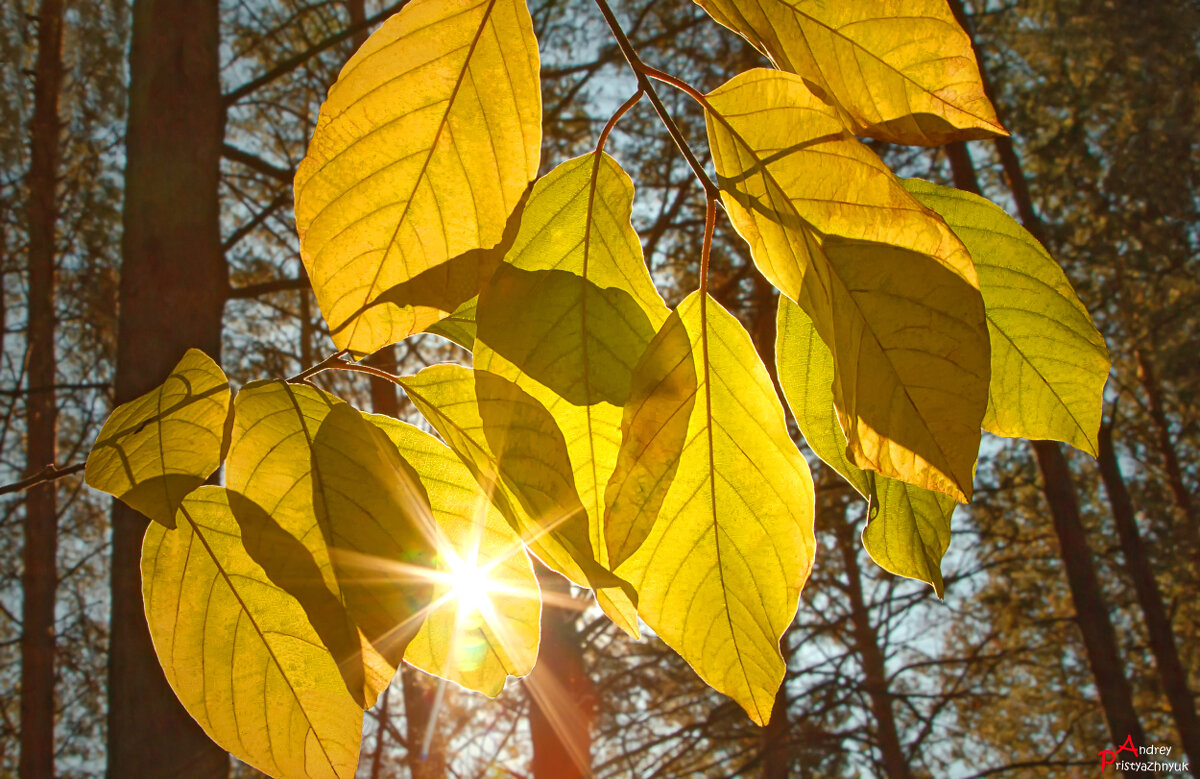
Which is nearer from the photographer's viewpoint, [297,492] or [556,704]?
[297,492]

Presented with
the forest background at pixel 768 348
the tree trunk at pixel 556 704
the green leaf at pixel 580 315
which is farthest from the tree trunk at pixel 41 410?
the green leaf at pixel 580 315

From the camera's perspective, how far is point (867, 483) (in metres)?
0.34

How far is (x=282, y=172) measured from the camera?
7.49 feet

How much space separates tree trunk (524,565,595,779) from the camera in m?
3.47

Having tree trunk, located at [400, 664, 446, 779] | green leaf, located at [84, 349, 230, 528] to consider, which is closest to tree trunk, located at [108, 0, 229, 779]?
green leaf, located at [84, 349, 230, 528]

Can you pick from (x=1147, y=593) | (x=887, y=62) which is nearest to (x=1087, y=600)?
(x=1147, y=593)

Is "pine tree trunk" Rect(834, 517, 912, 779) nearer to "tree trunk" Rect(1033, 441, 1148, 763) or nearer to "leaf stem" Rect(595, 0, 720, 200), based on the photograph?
"tree trunk" Rect(1033, 441, 1148, 763)

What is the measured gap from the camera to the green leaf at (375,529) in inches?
11.0

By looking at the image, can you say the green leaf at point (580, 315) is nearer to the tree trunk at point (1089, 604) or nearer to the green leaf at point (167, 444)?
the green leaf at point (167, 444)

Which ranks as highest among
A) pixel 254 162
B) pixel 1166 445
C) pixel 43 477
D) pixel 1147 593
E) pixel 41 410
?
pixel 41 410

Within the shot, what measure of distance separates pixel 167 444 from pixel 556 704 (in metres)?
3.49

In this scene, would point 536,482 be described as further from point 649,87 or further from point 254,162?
point 254,162

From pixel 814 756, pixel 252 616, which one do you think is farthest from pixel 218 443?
pixel 814 756

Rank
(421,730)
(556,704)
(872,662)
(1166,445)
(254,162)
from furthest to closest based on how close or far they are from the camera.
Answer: (1166,445)
(872,662)
(421,730)
(556,704)
(254,162)
